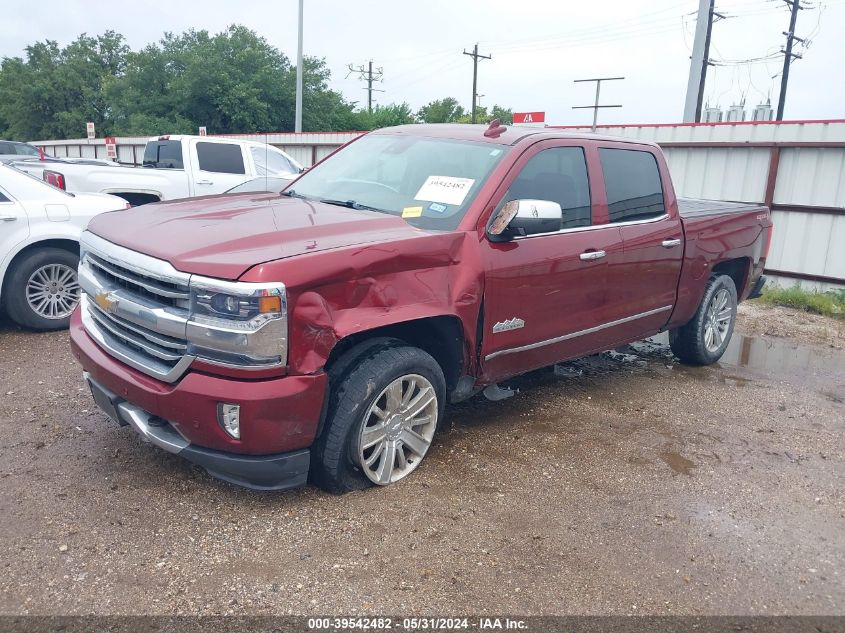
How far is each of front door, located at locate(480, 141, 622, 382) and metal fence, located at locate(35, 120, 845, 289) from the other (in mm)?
6082

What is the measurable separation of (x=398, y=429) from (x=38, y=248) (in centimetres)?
424

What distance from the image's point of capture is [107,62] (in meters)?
49.9

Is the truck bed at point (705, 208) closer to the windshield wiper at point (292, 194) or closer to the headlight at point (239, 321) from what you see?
the windshield wiper at point (292, 194)

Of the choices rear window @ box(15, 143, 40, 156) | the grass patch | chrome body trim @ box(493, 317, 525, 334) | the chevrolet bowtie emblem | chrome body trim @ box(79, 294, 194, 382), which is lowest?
the grass patch

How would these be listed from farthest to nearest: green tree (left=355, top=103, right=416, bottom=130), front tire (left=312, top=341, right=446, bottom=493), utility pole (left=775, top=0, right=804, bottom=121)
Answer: green tree (left=355, top=103, right=416, bottom=130), utility pole (left=775, top=0, right=804, bottom=121), front tire (left=312, top=341, right=446, bottom=493)

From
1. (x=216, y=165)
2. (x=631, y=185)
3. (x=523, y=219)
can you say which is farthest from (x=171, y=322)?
(x=216, y=165)

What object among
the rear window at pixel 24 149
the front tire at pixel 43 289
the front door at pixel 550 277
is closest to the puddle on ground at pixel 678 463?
the front door at pixel 550 277

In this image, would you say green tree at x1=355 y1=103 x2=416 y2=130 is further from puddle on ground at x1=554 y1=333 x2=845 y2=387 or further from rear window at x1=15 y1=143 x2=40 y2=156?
puddle on ground at x1=554 y1=333 x2=845 y2=387

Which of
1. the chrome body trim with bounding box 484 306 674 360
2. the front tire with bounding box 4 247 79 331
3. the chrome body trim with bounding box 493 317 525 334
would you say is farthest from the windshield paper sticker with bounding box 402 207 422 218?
the front tire with bounding box 4 247 79 331

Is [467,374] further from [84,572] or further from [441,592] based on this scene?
[84,572]

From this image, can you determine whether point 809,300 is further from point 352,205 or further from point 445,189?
point 352,205

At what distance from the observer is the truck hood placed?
3.02 m

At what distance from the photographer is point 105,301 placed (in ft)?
11.2

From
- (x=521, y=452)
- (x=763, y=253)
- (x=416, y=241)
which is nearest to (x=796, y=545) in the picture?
(x=521, y=452)
